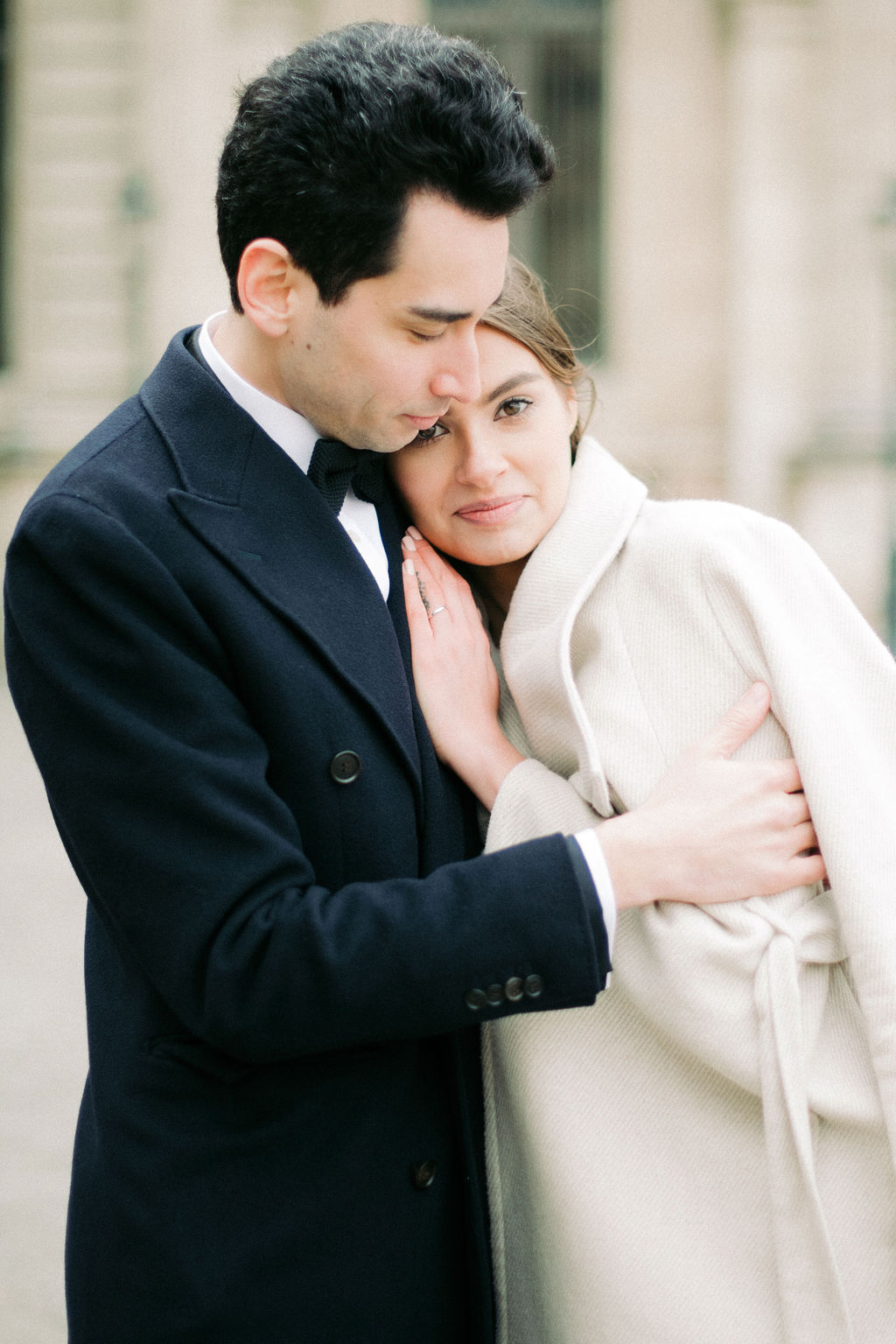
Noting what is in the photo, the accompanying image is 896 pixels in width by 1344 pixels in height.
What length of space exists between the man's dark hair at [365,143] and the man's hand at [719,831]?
681 mm

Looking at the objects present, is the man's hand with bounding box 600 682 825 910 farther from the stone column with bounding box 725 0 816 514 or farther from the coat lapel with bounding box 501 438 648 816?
the stone column with bounding box 725 0 816 514

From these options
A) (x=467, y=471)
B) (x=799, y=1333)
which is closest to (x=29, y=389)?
(x=467, y=471)

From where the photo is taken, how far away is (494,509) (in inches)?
71.4

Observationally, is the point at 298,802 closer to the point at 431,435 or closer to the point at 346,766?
the point at 346,766

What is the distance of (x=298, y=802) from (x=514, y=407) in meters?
0.72

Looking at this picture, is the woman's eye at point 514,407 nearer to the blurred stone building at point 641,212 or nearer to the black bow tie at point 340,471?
the black bow tie at point 340,471

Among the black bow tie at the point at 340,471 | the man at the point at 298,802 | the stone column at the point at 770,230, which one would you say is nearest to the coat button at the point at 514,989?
the man at the point at 298,802

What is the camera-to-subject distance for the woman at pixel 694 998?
149 cm

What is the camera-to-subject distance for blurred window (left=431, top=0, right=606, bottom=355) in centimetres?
986

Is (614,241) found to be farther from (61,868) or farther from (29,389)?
(61,868)

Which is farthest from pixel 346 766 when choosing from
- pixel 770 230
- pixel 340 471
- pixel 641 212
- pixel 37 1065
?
pixel 641 212

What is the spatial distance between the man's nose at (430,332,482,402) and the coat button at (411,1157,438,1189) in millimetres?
948

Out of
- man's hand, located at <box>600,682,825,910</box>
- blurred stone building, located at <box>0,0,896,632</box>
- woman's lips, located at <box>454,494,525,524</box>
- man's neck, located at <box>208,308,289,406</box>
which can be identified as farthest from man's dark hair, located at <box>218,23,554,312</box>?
blurred stone building, located at <box>0,0,896,632</box>

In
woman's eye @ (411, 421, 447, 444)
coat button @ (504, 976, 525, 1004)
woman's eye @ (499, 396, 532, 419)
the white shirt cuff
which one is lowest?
coat button @ (504, 976, 525, 1004)
